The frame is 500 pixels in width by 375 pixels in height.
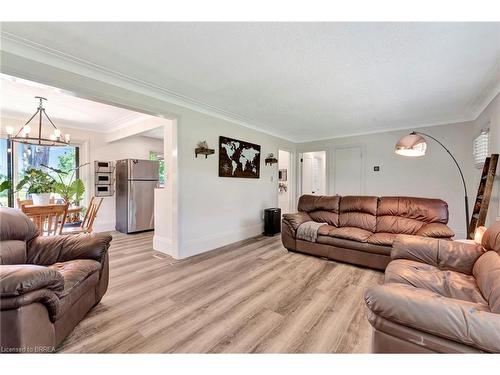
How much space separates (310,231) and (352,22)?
2618mm

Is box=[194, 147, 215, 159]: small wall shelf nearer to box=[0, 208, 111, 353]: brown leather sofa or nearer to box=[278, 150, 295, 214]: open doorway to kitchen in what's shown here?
box=[0, 208, 111, 353]: brown leather sofa

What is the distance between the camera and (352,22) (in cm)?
163

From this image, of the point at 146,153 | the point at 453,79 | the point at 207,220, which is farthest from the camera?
the point at 146,153

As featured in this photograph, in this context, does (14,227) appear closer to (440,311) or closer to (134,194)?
(440,311)

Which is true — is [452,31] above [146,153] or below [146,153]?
above

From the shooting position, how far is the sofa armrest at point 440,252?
6.02 feet

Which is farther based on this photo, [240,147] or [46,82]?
[240,147]

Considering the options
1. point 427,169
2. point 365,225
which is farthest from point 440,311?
point 427,169

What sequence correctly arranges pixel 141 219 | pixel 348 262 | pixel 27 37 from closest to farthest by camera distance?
1. pixel 27 37
2. pixel 348 262
3. pixel 141 219

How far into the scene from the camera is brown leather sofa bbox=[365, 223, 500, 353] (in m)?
0.93

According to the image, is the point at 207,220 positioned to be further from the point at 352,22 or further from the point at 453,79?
the point at 453,79

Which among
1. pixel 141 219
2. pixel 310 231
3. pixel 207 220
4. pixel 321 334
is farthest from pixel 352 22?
pixel 141 219

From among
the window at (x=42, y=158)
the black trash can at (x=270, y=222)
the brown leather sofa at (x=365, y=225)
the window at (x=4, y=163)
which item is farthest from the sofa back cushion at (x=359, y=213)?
the window at (x=4, y=163)

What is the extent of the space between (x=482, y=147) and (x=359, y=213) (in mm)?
1954
